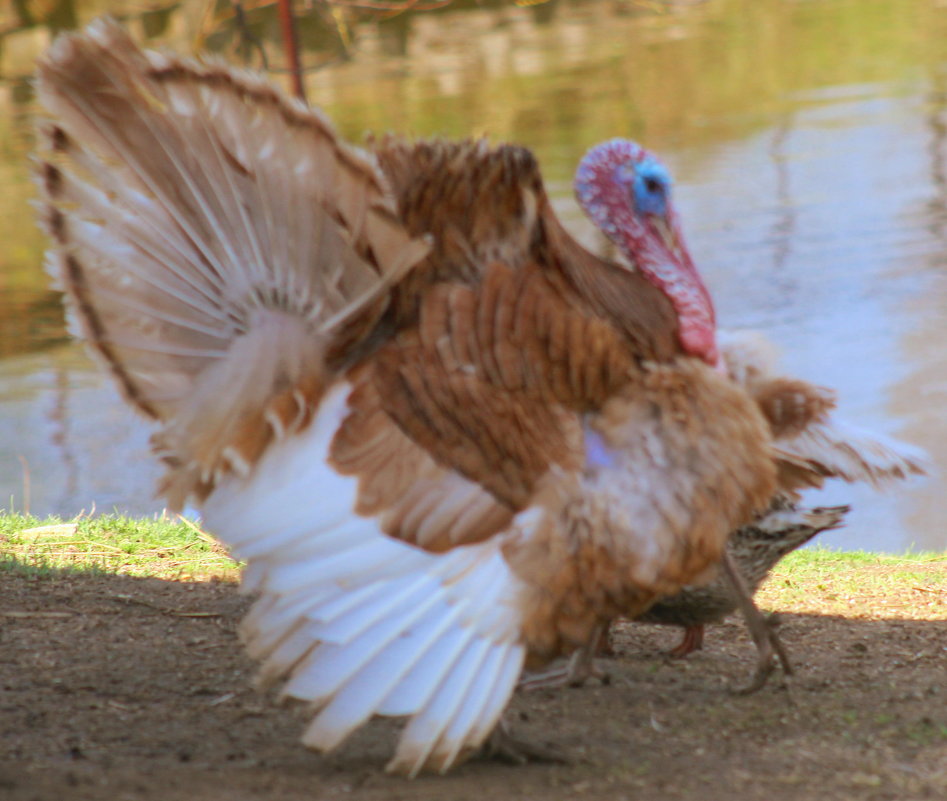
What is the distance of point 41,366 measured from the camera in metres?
8.80

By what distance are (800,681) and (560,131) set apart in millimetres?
10105

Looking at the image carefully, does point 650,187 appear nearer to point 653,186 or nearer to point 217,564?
point 653,186

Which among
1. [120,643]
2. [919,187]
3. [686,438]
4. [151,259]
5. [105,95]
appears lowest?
[919,187]

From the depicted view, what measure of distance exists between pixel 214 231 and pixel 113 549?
7.55 ft

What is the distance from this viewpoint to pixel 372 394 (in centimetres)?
311

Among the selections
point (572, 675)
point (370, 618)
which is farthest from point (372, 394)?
point (572, 675)

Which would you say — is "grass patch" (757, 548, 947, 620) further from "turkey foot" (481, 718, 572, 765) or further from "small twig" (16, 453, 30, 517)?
"small twig" (16, 453, 30, 517)

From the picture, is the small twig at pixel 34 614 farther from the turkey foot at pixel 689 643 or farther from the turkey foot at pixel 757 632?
the turkey foot at pixel 757 632

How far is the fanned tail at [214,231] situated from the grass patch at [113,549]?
1761 millimetres

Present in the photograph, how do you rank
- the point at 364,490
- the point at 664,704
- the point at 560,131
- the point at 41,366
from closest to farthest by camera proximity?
the point at 364,490
the point at 664,704
the point at 41,366
the point at 560,131

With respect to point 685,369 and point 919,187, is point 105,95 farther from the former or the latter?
point 919,187

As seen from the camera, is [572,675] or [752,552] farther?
[752,552]

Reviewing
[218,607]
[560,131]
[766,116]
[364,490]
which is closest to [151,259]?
[364,490]

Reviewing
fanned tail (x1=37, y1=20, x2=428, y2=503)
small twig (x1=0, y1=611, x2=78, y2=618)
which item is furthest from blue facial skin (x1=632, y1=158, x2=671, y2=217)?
small twig (x1=0, y1=611, x2=78, y2=618)
